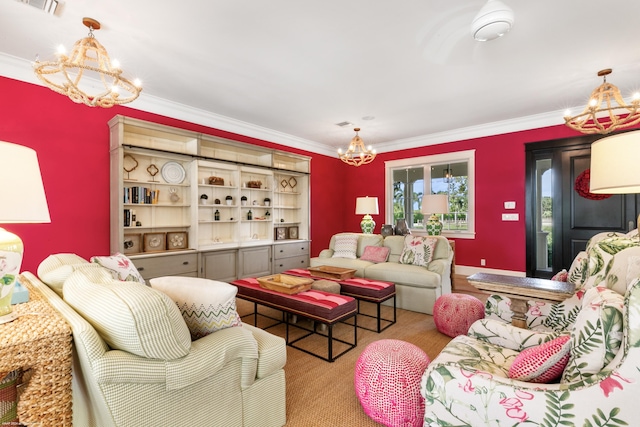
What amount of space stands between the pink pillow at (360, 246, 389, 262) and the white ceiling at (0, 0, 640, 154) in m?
2.16

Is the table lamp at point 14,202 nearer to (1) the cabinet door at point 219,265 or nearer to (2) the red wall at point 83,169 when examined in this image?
(2) the red wall at point 83,169

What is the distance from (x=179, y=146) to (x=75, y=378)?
3.74 meters

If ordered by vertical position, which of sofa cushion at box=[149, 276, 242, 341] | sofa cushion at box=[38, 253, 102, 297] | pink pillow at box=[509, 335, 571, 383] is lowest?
pink pillow at box=[509, 335, 571, 383]

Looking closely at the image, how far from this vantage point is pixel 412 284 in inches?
146

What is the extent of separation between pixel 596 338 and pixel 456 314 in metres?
1.86

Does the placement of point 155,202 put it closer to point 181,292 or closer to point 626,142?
point 181,292

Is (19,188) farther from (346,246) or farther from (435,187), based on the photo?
(435,187)

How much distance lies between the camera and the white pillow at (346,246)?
186 inches

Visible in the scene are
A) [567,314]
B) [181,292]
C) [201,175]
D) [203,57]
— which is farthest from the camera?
[201,175]

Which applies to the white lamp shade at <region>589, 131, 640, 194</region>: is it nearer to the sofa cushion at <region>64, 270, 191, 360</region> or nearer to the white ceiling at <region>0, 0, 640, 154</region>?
the white ceiling at <region>0, 0, 640, 154</region>

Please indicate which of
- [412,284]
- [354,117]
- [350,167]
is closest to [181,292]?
[412,284]

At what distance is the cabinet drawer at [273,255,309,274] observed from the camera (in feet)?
17.7

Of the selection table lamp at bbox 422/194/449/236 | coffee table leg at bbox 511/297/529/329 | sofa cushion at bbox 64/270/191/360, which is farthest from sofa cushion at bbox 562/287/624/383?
table lamp at bbox 422/194/449/236

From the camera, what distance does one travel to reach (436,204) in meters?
4.58
